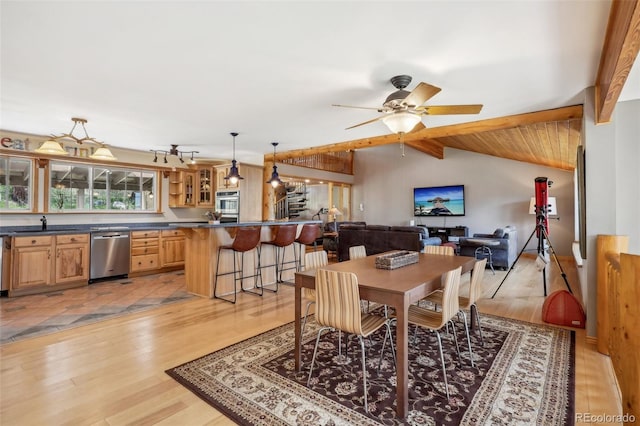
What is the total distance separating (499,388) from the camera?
2146 millimetres

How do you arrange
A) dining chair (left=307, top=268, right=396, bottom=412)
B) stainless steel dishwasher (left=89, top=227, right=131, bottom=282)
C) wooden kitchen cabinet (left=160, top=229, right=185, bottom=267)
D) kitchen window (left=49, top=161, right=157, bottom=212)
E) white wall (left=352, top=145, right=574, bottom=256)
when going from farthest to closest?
white wall (left=352, top=145, right=574, bottom=256)
wooden kitchen cabinet (left=160, top=229, right=185, bottom=267)
kitchen window (left=49, top=161, right=157, bottom=212)
stainless steel dishwasher (left=89, top=227, right=131, bottom=282)
dining chair (left=307, top=268, right=396, bottom=412)

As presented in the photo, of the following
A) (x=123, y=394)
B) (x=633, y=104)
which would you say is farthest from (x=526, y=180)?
(x=123, y=394)

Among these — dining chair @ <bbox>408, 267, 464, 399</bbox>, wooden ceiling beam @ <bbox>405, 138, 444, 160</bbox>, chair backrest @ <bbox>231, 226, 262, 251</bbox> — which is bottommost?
dining chair @ <bbox>408, 267, 464, 399</bbox>

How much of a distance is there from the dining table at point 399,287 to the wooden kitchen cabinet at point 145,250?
14.6 ft

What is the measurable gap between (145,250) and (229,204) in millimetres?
1801

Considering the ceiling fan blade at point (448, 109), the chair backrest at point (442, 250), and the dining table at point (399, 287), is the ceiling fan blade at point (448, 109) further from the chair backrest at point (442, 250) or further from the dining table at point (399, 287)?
the chair backrest at point (442, 250)

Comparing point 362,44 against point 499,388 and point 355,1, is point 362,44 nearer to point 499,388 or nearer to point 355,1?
point 355,1

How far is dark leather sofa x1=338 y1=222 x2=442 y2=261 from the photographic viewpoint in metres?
6.00

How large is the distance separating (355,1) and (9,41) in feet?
7.73

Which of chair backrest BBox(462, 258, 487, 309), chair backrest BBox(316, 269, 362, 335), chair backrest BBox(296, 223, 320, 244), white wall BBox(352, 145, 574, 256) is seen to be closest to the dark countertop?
chair backrest BBox(296, 223, 320, 244)

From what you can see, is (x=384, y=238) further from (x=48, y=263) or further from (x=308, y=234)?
(x=48, y=263)

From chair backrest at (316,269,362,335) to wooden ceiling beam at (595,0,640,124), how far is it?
1902 mm

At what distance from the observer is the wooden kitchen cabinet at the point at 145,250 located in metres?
5.55

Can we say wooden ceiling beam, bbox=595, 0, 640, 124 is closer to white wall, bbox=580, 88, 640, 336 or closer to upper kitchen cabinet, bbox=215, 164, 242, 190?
white wall, bbox=580, 88, 640, 336
